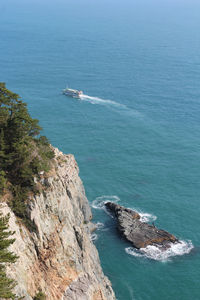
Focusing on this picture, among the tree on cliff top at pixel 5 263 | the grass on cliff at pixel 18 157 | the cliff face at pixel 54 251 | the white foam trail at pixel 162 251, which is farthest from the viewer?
the white foam trail at pixel 162 251

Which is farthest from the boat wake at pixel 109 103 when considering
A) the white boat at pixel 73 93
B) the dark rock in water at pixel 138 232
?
the dark rock in water at pixel 138 232

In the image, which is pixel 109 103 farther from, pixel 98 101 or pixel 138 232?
pixel 138 232

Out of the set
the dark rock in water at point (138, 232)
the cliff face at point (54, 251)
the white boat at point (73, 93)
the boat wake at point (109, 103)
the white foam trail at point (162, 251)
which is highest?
the white boat at point (73, 93)

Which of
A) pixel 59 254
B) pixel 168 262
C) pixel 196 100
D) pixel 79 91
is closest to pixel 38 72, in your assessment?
pixel 79 91

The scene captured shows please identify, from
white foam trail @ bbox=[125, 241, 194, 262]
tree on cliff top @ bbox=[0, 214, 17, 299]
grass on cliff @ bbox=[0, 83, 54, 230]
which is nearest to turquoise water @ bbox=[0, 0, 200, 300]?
white foam trail @ bbox=[125, 241, 194, 262]

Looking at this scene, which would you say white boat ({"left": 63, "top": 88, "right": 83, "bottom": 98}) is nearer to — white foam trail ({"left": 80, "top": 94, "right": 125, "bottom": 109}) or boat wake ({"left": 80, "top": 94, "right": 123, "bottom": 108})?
boat wake ({"left": 80, "top": 94, "right": 123, "bottom": 108})

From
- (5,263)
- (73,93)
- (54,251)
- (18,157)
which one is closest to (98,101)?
(73,93)

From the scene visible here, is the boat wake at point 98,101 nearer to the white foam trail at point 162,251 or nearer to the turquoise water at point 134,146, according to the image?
the turquoise water at point 134,146
